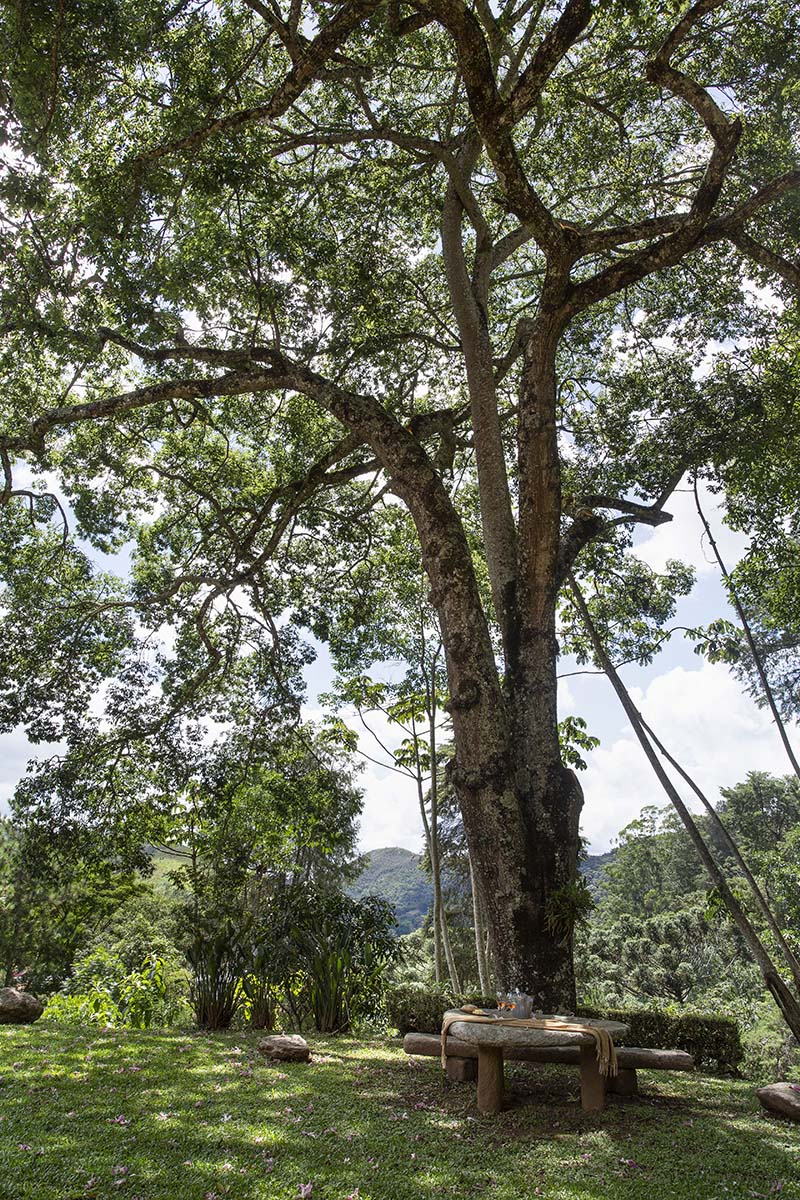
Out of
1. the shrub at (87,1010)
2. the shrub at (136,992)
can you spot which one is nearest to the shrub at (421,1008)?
the shrub at (136,992)

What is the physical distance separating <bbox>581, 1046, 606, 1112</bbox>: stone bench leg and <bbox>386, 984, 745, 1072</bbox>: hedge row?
2.49m

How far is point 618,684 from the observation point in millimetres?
7723

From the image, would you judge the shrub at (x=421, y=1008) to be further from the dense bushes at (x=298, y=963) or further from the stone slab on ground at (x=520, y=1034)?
the stone slab on ground at (x=520, y=1034)

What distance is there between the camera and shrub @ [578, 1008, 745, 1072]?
20.4 ft

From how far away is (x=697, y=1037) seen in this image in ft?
20.7

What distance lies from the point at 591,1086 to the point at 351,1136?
4.35 feet

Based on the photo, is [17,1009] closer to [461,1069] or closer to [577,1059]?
[461,1069]

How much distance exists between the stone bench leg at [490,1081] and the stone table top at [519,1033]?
11 centimetres

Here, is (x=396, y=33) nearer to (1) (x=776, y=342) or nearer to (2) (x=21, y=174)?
(2) (x=21, y=174)

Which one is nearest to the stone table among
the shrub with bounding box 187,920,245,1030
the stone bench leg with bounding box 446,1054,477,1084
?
the stone bench leg with bounding box 446,1054,477,1084

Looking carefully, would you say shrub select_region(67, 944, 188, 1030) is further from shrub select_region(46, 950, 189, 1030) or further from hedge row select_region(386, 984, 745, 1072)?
hedge row select_region(386, 984, 745, 1072)

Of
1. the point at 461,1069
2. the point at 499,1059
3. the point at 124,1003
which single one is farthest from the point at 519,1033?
the point at 124,1003

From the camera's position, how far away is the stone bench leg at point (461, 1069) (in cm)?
446

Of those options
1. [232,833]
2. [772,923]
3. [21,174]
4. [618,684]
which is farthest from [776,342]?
[232,833]
